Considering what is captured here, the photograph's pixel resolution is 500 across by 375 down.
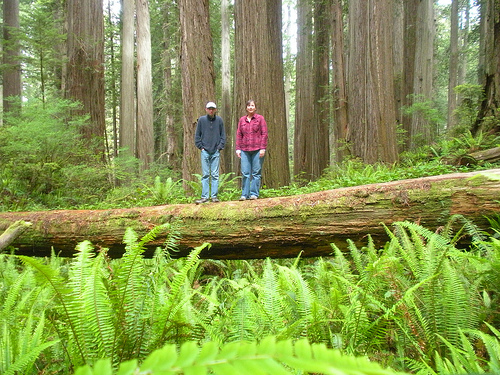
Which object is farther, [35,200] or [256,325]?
[35,200]

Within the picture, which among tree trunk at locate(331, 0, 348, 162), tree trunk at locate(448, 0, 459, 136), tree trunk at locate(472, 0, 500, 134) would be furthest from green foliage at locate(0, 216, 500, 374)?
tree trunk at locate(448, 0, 459, 136)

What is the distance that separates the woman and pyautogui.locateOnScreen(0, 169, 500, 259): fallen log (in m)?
2.11

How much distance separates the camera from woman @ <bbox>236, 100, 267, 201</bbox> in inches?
258

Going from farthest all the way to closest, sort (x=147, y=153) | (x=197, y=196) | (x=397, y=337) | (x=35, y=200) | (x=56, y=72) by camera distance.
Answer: (x=56, y=72)
(x=147, y=153)
(x=35, y=200)
(x=197, y=196)
(x=397, y=337)

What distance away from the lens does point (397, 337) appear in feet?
6.86

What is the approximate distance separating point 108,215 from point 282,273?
2.69m

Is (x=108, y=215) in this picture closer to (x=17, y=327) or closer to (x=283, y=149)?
(x=17, y=327)

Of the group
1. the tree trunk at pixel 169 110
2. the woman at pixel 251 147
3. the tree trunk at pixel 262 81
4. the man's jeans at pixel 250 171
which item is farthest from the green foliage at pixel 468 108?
the tree trunk at pixel 169 110

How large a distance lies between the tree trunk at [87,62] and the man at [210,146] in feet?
22.5

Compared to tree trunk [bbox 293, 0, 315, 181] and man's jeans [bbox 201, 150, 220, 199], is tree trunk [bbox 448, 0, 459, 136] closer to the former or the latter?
tree trunk [bbox 293, 0, 315, 181]

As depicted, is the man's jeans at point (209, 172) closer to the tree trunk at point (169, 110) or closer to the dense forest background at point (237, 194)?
the dense forest background at point (237, 194)

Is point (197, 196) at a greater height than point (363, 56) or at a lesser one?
lesser

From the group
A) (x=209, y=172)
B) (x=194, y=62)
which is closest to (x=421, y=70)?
(x=194, y=62)

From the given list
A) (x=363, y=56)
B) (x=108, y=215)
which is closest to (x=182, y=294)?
(x=108, y=215)
